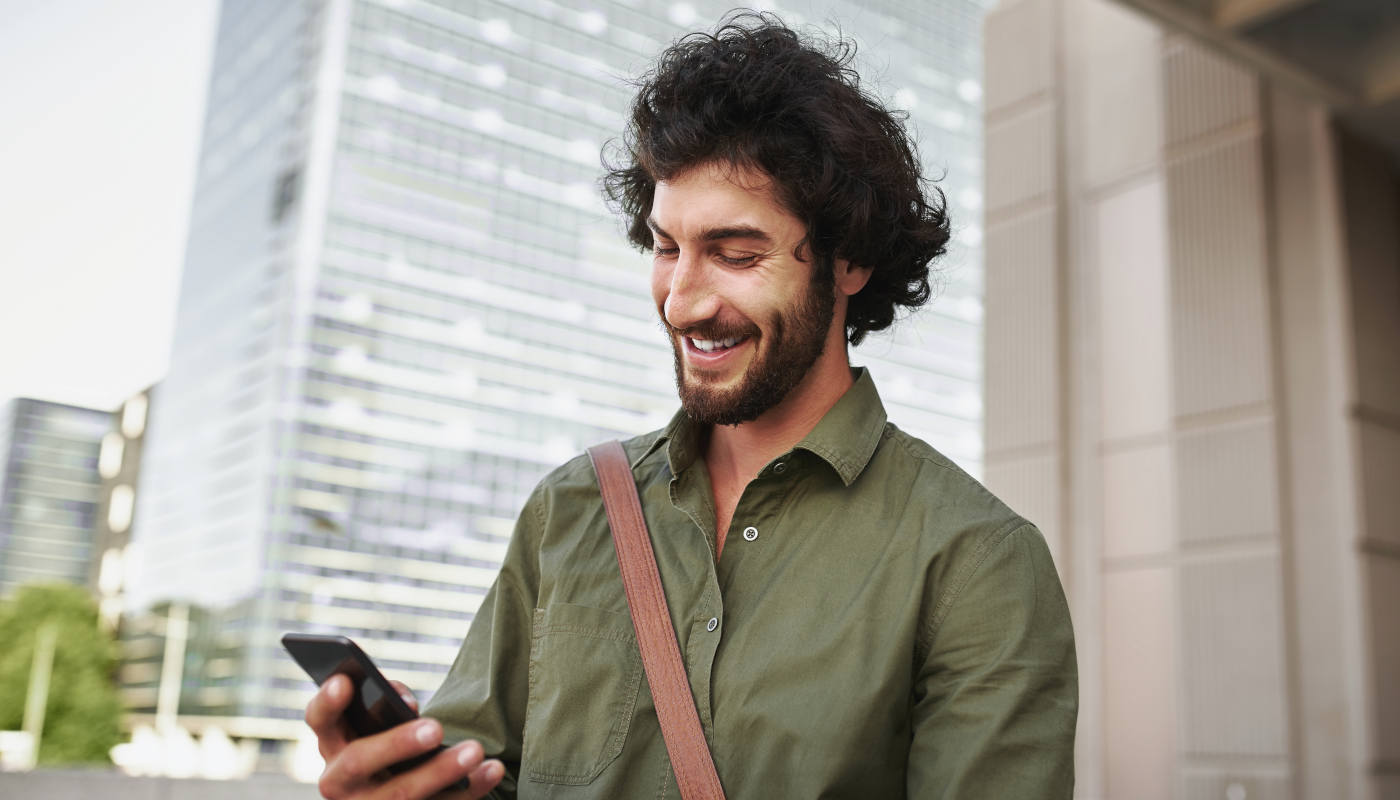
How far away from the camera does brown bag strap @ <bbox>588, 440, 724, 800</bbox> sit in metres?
1.15

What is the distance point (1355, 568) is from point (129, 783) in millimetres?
5611

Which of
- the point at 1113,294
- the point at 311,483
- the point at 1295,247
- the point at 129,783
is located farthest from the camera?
the point at 311,483

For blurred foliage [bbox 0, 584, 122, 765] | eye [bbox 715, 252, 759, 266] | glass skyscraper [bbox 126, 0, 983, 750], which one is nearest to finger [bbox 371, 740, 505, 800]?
eye [bbox 715, 252, 759, 266]

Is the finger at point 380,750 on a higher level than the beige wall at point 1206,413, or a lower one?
lower

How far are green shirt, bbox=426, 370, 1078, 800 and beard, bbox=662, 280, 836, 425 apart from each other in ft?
0.23

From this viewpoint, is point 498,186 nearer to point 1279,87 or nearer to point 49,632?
point 49,632

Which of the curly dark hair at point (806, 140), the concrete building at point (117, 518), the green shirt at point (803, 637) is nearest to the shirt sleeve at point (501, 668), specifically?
the green shirt at point (803, 637)

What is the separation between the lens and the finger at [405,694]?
1130 millimetres

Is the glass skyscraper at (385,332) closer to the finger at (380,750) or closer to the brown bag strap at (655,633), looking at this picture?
the brown bag strap at (655,633)

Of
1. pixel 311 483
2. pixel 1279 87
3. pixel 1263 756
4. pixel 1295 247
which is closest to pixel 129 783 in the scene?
pixel 1263 756

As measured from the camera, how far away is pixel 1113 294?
275 inches

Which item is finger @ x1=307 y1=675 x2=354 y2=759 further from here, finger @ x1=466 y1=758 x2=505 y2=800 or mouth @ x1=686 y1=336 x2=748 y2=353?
mouth @ x1=686 y1=336 x2=748 y2=353

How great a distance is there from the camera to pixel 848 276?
1517mm

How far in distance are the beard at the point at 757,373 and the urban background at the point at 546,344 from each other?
582mm
